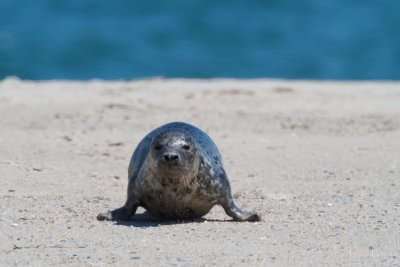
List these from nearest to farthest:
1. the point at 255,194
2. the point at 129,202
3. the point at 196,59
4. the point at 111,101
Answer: the point at 129,202 < the point at 255,194 < the point at 111,101 < the point at 196,59

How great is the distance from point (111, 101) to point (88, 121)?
43.6 inches

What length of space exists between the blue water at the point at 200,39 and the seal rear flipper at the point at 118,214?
14013mm

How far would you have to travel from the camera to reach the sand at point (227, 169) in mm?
5906

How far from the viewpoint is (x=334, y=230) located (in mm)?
6453

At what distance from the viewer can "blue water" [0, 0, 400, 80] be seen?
72.4 feet

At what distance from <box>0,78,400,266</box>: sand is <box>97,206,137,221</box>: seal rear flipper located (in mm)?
68

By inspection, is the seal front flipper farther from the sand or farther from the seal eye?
the seal eye

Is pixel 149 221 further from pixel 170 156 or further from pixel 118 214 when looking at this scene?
pixel 170 156

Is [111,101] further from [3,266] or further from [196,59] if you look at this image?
[196,59]

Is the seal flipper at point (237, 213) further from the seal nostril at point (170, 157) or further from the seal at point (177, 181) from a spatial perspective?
the seal nostril at point (170, 157)

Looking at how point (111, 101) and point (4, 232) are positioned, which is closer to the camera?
point (4, 232)

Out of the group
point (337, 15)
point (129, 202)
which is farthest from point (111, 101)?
point (337, 15)

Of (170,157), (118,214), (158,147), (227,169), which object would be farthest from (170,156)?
(227,169)

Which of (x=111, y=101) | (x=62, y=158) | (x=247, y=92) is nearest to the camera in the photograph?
(x=62, y=158)
